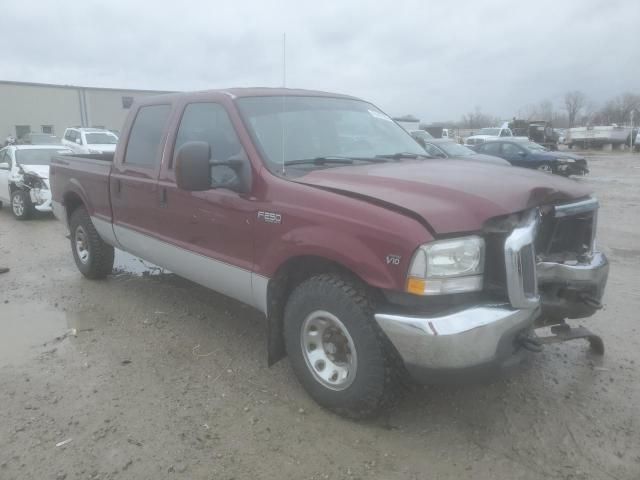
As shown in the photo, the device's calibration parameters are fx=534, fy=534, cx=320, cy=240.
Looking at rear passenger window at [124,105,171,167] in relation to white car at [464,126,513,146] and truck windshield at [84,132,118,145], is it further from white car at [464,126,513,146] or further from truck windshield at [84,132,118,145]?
white car at [464,126,513,146]

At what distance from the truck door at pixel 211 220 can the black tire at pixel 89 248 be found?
1742mm

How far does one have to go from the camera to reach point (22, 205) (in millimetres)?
10391

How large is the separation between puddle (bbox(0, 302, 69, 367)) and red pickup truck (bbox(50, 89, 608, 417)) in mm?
1109

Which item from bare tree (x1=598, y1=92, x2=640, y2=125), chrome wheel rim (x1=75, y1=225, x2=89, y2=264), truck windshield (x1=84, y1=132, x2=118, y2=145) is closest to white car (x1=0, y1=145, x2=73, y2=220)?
chrome wheel rim (x1=75, y1=225, x2=89, y2=264)

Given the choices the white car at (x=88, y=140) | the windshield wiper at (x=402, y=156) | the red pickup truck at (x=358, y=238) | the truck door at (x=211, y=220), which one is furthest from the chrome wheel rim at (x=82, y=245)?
the white car at (x=88, y=140)

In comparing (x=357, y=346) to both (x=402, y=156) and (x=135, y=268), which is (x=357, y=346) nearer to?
(x=402, y=156)

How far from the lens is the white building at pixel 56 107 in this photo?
40.3m

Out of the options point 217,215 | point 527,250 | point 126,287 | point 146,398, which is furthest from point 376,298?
point 126,287

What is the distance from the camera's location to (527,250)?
2736 mm

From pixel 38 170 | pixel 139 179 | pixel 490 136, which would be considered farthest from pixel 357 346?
pixel 490 136

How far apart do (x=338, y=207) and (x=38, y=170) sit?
32.0ft

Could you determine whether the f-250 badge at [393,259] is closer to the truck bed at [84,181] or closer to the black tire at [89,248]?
the truck bed at [84,181]

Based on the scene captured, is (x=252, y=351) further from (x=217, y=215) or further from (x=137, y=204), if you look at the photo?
(x=137, y=204)

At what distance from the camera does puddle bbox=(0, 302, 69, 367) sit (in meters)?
4.13
